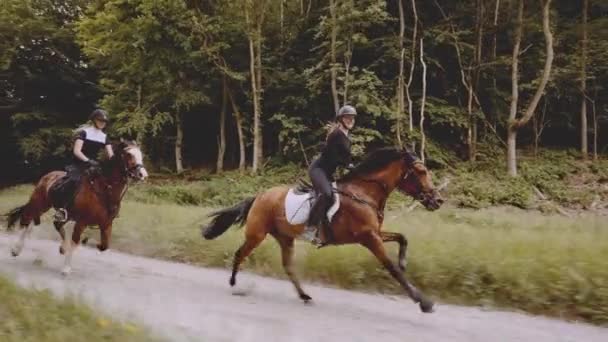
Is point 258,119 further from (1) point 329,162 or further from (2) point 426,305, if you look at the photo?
(2) point 426,305

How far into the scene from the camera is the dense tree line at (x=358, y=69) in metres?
27.8

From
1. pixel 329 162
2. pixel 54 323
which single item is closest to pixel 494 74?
pixel 329 162

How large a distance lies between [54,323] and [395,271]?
14.5ft

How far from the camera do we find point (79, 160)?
11.1 m

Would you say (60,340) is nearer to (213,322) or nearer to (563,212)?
(213,322)

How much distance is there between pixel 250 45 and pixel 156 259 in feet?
63.1

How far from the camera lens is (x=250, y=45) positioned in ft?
100

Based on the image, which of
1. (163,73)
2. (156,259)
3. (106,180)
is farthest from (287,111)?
(106,180)

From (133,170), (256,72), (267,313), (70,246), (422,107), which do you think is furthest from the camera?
(256,72)

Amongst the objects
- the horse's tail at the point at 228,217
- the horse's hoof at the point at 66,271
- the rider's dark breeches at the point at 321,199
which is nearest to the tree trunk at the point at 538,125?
the horse's tail at the point at 228,217

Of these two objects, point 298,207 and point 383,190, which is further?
point 298,207

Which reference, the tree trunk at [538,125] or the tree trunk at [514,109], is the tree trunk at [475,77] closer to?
the tree trunk at [514,109]

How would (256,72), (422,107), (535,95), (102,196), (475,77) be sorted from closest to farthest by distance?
(102,196) → (535,95) → (422,107) → (475,77) → (256,72)

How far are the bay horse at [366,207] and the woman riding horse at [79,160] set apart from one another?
142 inches
